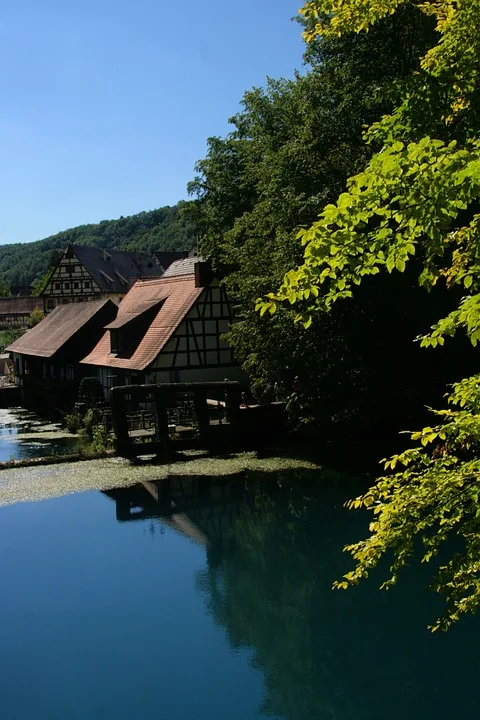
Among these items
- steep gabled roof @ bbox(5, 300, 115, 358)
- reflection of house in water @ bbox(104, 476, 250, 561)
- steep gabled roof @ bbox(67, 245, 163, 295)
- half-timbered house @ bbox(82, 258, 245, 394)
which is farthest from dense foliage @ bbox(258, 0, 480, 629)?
steep gabled roof @ bbox(67, 245, 163, 295)

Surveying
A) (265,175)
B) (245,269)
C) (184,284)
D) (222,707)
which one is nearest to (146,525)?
(222,707)

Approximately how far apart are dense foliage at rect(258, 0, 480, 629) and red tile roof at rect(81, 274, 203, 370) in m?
21.3

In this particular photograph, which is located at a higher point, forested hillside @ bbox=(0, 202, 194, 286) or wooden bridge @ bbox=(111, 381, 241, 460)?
forested hillside @ bbox=(0, 202, 194, 286)

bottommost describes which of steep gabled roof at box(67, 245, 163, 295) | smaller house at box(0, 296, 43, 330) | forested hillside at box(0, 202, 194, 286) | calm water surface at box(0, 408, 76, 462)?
calm water surface at box(0, 408, 76, 462)

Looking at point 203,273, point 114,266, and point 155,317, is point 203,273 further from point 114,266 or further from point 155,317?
point 114,266

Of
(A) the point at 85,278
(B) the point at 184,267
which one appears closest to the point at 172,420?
(B) the point at 184,267

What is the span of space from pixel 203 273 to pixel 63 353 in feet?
33.1

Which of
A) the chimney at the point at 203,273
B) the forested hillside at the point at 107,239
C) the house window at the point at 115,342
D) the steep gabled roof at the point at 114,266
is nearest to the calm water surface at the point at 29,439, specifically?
the house window at the point at 115,342

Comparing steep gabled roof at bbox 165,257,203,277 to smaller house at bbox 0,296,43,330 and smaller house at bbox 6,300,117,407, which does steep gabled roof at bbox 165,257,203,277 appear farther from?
smaller house at bbox 0,296,43,330

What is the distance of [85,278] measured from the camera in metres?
69.2

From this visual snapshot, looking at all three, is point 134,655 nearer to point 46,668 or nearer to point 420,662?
point 46,668

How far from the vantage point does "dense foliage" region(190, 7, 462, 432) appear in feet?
64.5

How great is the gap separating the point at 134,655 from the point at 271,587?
3439mm

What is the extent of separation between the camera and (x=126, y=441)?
23.8m
